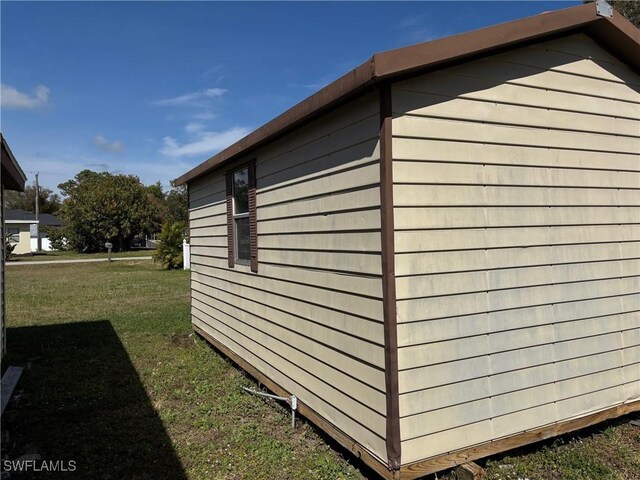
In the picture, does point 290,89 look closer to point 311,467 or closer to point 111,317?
point 111,317

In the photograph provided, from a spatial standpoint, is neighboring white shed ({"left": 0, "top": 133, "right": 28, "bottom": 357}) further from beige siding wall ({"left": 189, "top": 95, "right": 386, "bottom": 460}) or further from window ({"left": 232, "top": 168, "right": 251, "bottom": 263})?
beige siding wall ({"left": 189, "top": 95, "right": 386, "bottom": 460})

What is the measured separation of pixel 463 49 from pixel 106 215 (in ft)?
122

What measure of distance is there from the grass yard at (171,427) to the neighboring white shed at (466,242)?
21cm

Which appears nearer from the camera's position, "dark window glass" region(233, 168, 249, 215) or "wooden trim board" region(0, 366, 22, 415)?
"wooden trim board" region(0, 366, 22, 415)

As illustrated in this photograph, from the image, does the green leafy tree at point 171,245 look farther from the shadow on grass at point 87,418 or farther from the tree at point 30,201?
the tree at point 30,201

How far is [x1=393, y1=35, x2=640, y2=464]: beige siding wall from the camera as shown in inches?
103

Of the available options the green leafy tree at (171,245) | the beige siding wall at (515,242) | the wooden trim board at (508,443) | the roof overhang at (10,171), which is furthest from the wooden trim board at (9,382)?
the green leafy tree at (171,245)

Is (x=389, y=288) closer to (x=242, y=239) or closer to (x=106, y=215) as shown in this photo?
(x=242, y=239)

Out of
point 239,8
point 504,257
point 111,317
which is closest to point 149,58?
point 239,8

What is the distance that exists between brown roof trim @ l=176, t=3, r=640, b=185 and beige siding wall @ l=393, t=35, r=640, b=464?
4.6 inches

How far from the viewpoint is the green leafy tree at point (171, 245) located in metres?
18.9

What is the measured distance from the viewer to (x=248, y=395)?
4.47 m

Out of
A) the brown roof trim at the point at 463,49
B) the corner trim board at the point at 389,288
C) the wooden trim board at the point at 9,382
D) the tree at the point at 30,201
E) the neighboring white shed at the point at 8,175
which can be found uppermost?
the tree at the point at 30,201

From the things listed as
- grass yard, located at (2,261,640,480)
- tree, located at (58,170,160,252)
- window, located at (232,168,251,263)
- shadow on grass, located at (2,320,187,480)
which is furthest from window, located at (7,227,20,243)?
window, located at (232,168,251,263)
